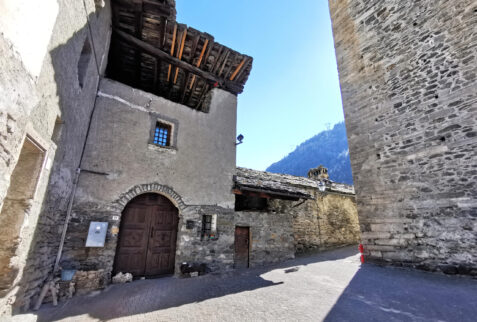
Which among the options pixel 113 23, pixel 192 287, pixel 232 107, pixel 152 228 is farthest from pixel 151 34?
pixel 192 287

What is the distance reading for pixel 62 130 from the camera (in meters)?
4.11

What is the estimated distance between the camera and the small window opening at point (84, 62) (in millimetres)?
4873

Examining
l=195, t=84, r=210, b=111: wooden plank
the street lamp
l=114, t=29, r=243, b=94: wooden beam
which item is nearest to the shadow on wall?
l=114, t=29, r=243, b=94: wooden beam

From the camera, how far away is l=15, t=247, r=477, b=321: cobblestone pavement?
10.7 feet

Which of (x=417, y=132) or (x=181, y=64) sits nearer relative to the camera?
→ (x=417, y=132)

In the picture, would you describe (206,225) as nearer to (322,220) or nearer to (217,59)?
(217,59)

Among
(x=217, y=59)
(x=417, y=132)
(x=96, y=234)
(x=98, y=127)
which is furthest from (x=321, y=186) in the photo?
(x=98, y=127)

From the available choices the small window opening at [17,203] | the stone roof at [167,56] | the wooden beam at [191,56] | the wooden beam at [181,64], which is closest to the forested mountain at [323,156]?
the wooden beam at [181,64]

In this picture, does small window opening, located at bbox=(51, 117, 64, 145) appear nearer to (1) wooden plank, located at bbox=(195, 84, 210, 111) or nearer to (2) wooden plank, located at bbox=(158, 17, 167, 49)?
(2) wooden plank, located at bbox=(158, 17, 167, 49)

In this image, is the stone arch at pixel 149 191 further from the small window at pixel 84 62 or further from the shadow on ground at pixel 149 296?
the small window at pixel 84 62

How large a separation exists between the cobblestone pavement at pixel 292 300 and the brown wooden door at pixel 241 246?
2612 mm

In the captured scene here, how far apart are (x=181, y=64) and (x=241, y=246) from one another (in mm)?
7358

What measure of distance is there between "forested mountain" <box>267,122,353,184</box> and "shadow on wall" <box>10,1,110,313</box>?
261ft

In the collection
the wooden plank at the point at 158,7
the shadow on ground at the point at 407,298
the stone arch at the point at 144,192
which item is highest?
the wooden plank at the point at 158,7
